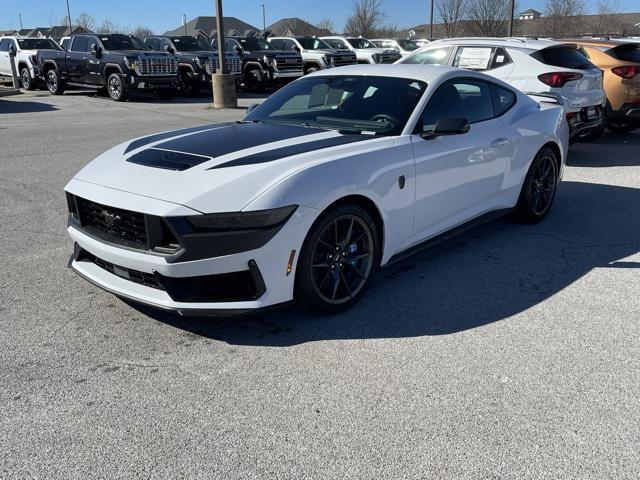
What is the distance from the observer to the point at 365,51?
25234mm

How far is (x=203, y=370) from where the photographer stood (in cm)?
336

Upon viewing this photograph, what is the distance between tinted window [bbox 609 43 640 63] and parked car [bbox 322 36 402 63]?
1371cm

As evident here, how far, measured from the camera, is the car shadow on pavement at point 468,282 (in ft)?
12.6

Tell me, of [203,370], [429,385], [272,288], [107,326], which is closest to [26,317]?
[107,326]

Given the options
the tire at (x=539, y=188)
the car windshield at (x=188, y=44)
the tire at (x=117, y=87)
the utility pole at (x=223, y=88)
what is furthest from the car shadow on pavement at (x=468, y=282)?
the car windshield at (x=188, y=44)

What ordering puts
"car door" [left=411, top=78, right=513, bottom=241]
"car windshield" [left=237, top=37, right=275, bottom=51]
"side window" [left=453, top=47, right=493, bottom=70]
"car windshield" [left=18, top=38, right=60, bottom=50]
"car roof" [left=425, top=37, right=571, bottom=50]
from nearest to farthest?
"car door" [left=411, top=78, right=513, bottom=241] < "car roof" [left=425, top=37, right=571, bottom=50] < "side window" [left=453, top=47, right=493, bottom=70] < "car windshield" [left=18, top=38, right=60, bottom=50] < "car windshield" [left=237, top=37, right=275, bottom=51]

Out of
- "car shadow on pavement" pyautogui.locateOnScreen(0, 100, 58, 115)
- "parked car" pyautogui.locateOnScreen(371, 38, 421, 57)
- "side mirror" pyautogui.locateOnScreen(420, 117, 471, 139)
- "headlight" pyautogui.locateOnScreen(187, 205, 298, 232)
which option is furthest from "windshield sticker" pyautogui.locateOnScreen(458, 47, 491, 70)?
"parked car" pyautogui.locateOnScreen(371, 38, 421, 57)

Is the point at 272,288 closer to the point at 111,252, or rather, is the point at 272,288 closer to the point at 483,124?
the point at 111,252

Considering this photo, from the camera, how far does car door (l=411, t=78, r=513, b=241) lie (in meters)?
4.48

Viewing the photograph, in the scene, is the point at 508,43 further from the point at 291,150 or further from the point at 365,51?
the point at 365,51

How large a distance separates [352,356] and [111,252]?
5.01ft

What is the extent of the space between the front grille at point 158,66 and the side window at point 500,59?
11.6 meters

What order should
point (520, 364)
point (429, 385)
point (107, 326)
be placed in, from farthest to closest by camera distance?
point (107, 326) < point (520, 364) < point (429, 385)

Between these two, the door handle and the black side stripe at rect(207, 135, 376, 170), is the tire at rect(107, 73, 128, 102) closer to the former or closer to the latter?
the door handle
